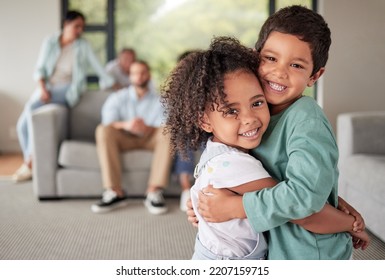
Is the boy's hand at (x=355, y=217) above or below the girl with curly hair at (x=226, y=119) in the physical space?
below

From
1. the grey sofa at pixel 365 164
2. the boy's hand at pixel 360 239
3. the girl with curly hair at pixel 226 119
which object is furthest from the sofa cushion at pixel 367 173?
the girl with curly hair at pixel 226 119

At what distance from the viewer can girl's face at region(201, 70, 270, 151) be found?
69cm

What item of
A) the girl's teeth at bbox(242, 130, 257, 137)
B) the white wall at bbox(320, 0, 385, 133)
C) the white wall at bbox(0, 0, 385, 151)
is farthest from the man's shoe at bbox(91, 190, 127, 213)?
the girl's teeth at bbox(242, 130, 257, 137)

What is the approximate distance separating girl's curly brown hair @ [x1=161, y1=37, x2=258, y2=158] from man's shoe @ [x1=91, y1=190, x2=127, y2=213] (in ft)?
4.05

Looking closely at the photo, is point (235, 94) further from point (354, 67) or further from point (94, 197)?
point (94, 197)

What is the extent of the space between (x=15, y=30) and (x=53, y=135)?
1086 millimetres

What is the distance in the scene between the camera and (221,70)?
0.70 meters

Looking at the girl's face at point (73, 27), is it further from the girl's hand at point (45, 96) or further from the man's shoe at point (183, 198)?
the man's shoe at point (183, 198)

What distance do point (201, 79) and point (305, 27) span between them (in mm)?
167

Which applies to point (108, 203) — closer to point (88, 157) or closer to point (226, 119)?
point (88, 157)

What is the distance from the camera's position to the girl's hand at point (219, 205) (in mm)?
682

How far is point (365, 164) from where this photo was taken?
47.6 inches

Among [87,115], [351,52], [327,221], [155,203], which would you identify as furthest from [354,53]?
[87,115]

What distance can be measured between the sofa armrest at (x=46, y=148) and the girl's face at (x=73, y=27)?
2.19ft
